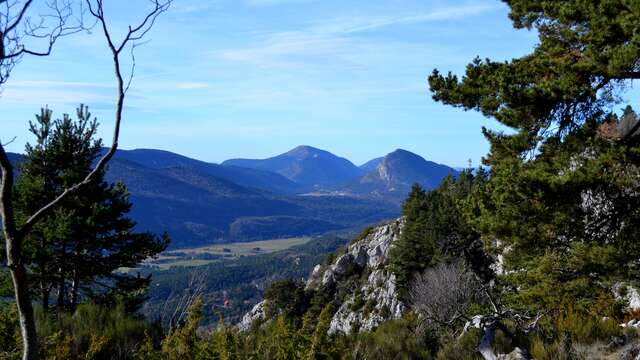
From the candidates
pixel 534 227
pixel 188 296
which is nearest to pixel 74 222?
Answer: pixel 188 296

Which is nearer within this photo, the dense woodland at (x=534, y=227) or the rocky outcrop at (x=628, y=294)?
the dense woodland at (x=534, y=227)

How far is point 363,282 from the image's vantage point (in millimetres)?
51000

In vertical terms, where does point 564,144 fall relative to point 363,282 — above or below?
above

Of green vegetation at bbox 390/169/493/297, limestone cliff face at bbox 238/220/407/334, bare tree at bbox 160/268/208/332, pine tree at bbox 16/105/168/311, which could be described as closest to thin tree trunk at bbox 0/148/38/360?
bare tree at bbox 160/268/208/332

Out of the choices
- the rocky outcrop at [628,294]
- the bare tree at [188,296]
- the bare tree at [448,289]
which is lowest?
the bare tree at [448,289]

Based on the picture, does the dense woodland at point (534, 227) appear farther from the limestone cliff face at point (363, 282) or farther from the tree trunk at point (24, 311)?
the limestone cliff face at point (363, 282)

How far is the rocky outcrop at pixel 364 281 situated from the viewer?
41812 mm

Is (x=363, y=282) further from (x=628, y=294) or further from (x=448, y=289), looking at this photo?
(x=628, y=294)

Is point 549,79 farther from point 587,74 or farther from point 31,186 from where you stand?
point 31,186

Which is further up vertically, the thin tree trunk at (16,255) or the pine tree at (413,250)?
the thin tree trunk at (16,255)

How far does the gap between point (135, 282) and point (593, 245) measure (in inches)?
588

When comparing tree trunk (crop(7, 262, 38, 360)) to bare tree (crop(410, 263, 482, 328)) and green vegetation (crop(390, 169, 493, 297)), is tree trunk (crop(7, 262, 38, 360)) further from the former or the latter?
green vegetation (crop(390, 169, 493, 297))

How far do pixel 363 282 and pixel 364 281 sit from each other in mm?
161

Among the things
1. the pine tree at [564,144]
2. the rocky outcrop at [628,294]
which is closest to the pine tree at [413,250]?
the rocky outcrop at [628,294]
